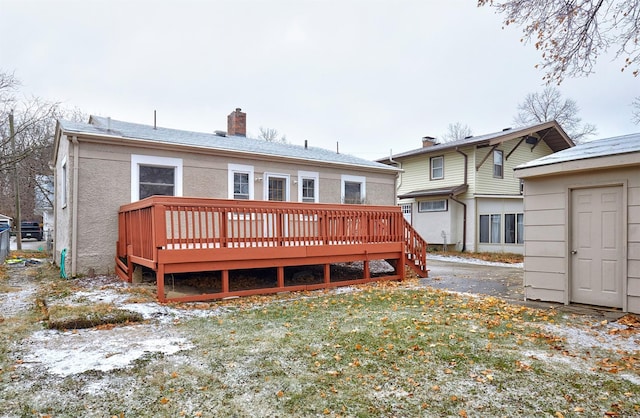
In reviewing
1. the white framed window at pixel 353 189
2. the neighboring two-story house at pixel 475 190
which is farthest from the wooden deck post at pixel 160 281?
the neighboring two-story house at pixel 475 190

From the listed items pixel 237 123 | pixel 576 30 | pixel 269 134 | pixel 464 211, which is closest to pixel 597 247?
pixel 576 30

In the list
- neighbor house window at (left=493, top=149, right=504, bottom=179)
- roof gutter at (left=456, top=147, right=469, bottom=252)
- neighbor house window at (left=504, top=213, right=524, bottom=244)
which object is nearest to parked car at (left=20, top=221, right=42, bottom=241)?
roof gutter at (left=456, top=147, right=469, bottom=252)

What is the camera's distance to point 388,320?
5082 mm

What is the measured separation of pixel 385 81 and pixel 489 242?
33.0 ft

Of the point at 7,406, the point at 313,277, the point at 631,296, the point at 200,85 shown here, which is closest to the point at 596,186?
the point at 631,296

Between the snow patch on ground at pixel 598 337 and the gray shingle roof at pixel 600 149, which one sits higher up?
the gray shingle roof at pixel 600 149

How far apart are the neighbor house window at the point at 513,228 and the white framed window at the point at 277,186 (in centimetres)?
972

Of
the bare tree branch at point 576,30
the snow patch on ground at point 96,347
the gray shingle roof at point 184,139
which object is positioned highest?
the bare tree branch at point 576,30

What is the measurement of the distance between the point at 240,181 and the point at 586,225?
7.82 m

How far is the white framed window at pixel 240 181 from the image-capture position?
407 inches

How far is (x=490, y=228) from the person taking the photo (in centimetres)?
1623

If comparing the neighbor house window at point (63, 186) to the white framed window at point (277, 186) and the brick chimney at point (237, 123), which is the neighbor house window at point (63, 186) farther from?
the brick chimney at point (237, 123)

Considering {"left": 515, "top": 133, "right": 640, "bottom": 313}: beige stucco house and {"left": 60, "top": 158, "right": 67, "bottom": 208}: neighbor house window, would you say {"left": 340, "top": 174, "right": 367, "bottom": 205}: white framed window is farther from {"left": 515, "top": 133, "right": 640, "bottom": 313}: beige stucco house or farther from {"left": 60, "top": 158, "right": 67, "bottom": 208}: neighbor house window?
{"left": 60, "top": 158, "right": 67, "bottom": 208}: neighbor house window

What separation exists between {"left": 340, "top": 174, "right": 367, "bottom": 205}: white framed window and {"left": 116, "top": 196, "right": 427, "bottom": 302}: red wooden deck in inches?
125
